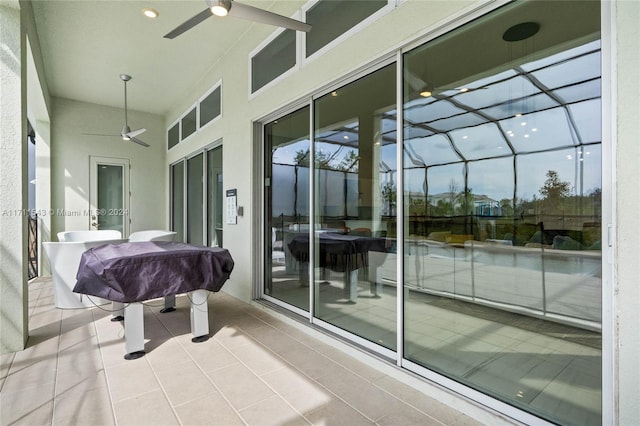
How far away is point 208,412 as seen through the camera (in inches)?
77.4

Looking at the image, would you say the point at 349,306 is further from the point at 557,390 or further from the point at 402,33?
the point at 402,33

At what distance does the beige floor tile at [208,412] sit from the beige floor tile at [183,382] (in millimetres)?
69

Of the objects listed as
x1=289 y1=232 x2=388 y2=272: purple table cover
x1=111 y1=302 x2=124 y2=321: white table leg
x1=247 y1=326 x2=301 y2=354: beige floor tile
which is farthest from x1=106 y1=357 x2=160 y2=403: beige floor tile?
x1=289 y1=232 x2=388 y2=272: purple table cover

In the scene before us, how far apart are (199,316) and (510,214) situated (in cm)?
269

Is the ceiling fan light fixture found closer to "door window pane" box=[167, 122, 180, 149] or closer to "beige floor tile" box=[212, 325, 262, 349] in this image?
"beige floor tile" box=[212, 325, 262, 349]

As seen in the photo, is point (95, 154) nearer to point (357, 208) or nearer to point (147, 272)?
point (147, 272)


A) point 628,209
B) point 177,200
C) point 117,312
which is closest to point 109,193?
point 177,200

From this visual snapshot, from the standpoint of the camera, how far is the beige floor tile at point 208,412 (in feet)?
6.15

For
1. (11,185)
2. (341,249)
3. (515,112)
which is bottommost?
(341,249)

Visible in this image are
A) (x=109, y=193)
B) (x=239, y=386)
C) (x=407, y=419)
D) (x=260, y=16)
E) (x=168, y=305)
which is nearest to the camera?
(x=407, y=419)

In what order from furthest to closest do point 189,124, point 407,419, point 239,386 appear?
point 189,124 → point 239,386 → point 407,419

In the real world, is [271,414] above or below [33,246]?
below

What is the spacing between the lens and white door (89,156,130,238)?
6772 millimetres

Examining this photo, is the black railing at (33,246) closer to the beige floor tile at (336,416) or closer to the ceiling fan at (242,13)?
the ceiling fan at (242,13)
